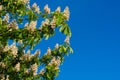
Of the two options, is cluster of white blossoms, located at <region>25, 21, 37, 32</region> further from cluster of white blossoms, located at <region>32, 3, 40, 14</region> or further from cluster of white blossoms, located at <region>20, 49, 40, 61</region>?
cluster of white blossoms, located at <region>20, 49, 40, 61</region>

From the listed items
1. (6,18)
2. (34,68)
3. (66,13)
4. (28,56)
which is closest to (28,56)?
(28,56)

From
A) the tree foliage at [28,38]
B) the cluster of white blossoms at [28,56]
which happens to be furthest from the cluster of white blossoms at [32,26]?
the cluster of white blossoms at [28,56]

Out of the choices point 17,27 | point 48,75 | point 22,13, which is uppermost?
point 22,13

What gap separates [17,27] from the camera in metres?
17.4

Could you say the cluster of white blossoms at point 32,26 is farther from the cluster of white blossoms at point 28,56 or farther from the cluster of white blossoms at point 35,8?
the cluster of white blossoms at point 28,56

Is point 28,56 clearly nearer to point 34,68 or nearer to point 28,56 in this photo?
point 28,56

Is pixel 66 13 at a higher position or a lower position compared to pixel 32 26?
higher

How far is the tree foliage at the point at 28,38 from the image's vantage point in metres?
17.2

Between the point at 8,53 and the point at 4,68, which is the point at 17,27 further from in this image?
the point at 4,68

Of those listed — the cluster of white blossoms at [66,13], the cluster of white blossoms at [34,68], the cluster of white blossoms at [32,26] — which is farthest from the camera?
the cluster of white blossoms at [34,68]

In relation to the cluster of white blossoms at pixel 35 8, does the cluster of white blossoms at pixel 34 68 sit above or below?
below

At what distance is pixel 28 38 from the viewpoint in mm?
17281

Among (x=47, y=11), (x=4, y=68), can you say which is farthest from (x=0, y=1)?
(x=4, y=68)

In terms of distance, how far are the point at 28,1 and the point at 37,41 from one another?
91.5 inches
